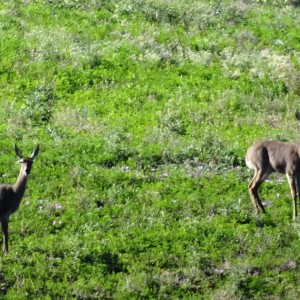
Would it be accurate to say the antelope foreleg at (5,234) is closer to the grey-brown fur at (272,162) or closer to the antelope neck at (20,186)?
the antelope neck at (20,186)

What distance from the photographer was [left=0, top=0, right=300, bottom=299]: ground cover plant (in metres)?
12.5

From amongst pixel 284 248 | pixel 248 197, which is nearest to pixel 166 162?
pixel 248 197

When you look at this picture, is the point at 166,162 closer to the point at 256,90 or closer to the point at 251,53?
the point at 256,90

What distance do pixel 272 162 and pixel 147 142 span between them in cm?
359

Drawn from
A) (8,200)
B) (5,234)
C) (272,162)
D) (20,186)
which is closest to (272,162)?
(272,162)

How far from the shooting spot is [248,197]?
1506 cm

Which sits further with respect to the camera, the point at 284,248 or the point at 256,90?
the point at 256,90

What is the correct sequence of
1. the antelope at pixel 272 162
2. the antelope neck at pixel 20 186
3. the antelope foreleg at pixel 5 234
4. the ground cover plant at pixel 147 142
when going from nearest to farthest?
the ground cover plant at pixel 147 142 → the antelope foreleg at pixel 5 234 → the antelope neck at pixel 20 186 → the antelope at pixel 272 162

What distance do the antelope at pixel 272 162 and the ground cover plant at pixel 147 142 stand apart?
39cm

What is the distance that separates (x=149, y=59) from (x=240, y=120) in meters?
4.28

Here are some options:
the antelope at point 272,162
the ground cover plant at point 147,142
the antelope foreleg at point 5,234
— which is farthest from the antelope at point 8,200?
the antelope at point 272,162

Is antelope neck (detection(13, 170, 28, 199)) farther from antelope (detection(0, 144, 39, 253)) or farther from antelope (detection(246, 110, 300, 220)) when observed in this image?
antelope (detection(246, 110, 300, 220))

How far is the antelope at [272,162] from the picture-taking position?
14776mm

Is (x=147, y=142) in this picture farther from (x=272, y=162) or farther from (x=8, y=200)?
(x=8, y=200)
